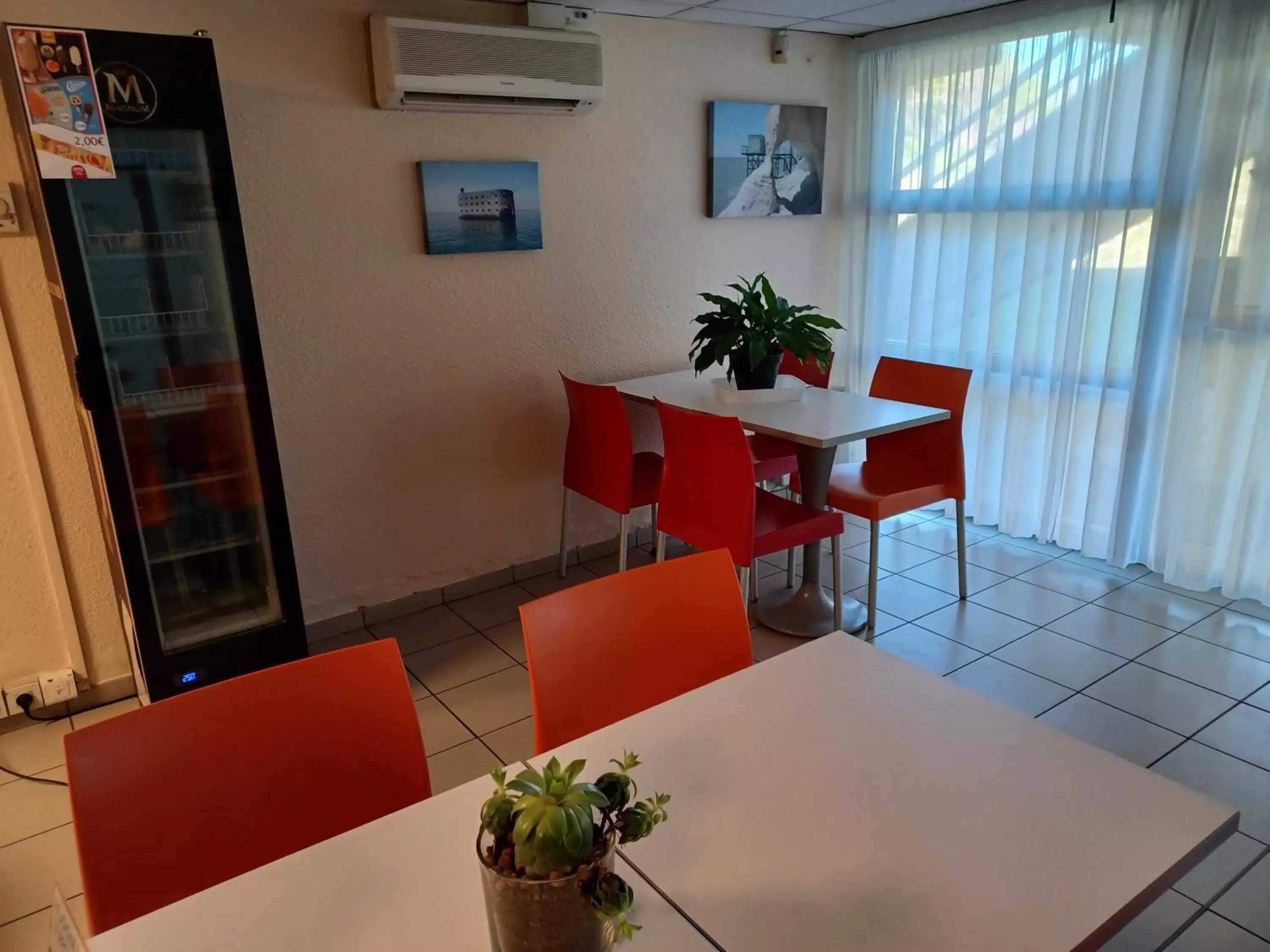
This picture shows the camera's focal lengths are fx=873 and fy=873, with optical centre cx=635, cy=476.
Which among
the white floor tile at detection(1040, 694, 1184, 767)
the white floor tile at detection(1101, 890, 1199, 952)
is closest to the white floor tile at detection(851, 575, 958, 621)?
the white floor tile at detection(1040, 694, 1184, 767)

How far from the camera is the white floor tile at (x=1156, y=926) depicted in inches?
70.2

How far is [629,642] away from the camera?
1526mm

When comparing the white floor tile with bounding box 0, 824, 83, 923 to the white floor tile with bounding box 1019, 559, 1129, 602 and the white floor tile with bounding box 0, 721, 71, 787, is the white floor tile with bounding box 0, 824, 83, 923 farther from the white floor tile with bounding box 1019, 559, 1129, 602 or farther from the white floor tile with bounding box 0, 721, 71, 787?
the white floor tile with bounding box 1019, 559, 1129, 602

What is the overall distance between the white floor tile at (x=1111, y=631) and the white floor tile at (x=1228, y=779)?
0.56 meters

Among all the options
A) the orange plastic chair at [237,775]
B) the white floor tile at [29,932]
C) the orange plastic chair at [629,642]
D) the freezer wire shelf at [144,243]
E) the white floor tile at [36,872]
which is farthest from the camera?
the freezer wire shelf at [144,243]

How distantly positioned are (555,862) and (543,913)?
0.07 metres

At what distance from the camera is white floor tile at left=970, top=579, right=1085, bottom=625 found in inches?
127

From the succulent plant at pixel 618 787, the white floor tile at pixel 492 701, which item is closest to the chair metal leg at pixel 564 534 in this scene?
the white floor tile at pixel 492 701

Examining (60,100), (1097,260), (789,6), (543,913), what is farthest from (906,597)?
(60,100)

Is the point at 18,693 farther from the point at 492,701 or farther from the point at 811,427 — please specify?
the point at 811,427

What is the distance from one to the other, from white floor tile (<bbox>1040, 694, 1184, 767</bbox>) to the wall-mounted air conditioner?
2.64 m

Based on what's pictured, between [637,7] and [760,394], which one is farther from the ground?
[637,7]

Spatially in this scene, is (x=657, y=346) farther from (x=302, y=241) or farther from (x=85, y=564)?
(x=85, y=564)

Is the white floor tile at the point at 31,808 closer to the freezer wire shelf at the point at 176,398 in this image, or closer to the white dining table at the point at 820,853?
the freezer wire shelf at the point at 176,398
